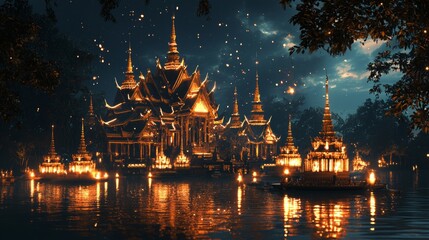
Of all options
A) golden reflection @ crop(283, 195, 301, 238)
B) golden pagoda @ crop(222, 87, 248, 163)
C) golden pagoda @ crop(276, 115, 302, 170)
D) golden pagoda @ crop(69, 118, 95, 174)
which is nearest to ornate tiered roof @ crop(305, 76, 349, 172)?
golden reflection @ crop(283, 195, 301, 238)

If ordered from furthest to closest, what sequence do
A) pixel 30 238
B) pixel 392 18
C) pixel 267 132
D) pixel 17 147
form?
1. pixel 267 132
2. pixel 17 147
3. pixel 30 238
4. pixel 392 18

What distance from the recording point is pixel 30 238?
2388 centimetres

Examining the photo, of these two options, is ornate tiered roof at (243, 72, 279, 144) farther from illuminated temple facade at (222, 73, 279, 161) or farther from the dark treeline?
the dark treeline

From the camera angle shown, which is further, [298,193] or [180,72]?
[180,72]

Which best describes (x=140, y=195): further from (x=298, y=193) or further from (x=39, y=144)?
(x=39, y=144)

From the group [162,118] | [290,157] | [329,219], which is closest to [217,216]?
[329,219]

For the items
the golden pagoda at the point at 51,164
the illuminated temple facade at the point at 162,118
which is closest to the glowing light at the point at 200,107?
the illuminated temple facade at the point at 162,118

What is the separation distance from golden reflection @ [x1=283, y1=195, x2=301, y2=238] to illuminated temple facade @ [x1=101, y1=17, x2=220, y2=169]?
53.7 metres

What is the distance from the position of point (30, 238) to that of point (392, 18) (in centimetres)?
1397

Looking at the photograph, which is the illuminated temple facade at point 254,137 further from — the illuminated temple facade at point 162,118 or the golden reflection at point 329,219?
the golden reflection at point 329,219

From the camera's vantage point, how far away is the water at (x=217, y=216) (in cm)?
2466

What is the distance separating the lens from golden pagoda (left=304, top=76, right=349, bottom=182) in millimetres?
53344

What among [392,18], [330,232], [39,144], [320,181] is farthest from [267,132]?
[392,18]

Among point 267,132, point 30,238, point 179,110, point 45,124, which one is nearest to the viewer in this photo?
point 30,238
